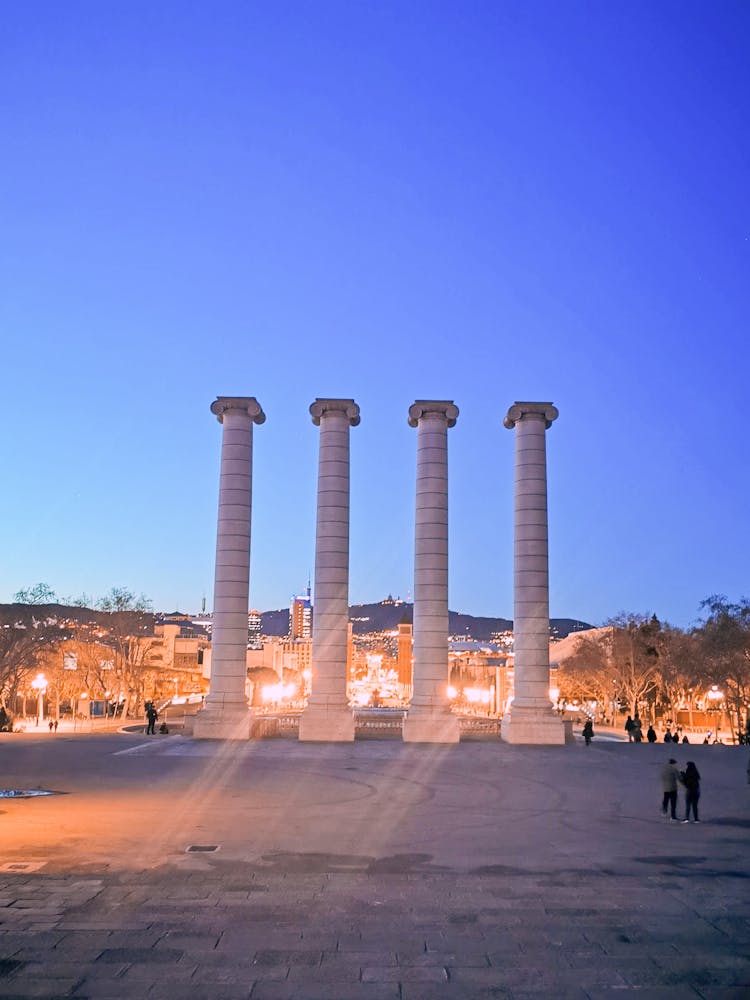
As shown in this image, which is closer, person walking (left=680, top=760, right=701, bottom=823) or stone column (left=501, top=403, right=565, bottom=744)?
person walking (left=680, top=760, right=701, bottom=823)

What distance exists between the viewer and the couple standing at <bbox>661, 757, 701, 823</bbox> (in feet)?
73.9

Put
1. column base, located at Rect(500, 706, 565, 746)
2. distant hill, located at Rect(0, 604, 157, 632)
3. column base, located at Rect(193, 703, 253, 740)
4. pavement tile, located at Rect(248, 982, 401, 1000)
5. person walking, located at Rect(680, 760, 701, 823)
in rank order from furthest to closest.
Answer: distant hill, located at Rect(0, 604, 157, 632) → column base, located at Rect(500, 706, 565, 746) → column base, located at Rect(193, 703, 253, 740) → person walking, located at Rect(680, 760, 701, 823) → pavement tile, located at Rect(248, 982, 401, 1000)

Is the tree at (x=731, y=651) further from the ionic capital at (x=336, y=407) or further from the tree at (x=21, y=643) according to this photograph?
the tree at (x=21, y=643)

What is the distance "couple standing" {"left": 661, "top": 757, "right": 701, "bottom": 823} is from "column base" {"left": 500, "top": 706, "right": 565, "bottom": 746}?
22.0 metres

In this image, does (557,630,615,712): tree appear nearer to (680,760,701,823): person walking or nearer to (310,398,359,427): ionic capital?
(310,398,359,427): ionic capital

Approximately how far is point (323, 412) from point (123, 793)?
28.4 metres

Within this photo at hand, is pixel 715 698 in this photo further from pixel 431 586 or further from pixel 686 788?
pixel 686 788

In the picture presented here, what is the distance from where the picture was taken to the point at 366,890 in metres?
14.5

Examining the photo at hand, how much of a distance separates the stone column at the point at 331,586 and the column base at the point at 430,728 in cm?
309

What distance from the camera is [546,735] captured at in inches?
1802

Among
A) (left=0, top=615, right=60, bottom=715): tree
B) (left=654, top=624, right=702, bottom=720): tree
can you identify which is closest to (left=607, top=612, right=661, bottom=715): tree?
(left=654, top=624, right=702, bottom=720): tree

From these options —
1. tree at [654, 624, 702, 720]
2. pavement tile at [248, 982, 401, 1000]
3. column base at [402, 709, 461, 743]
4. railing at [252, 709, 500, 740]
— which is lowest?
railing at [252, 709, 500, 740]

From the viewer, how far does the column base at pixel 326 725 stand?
150ft

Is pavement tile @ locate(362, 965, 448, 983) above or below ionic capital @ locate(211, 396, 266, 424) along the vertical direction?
below
